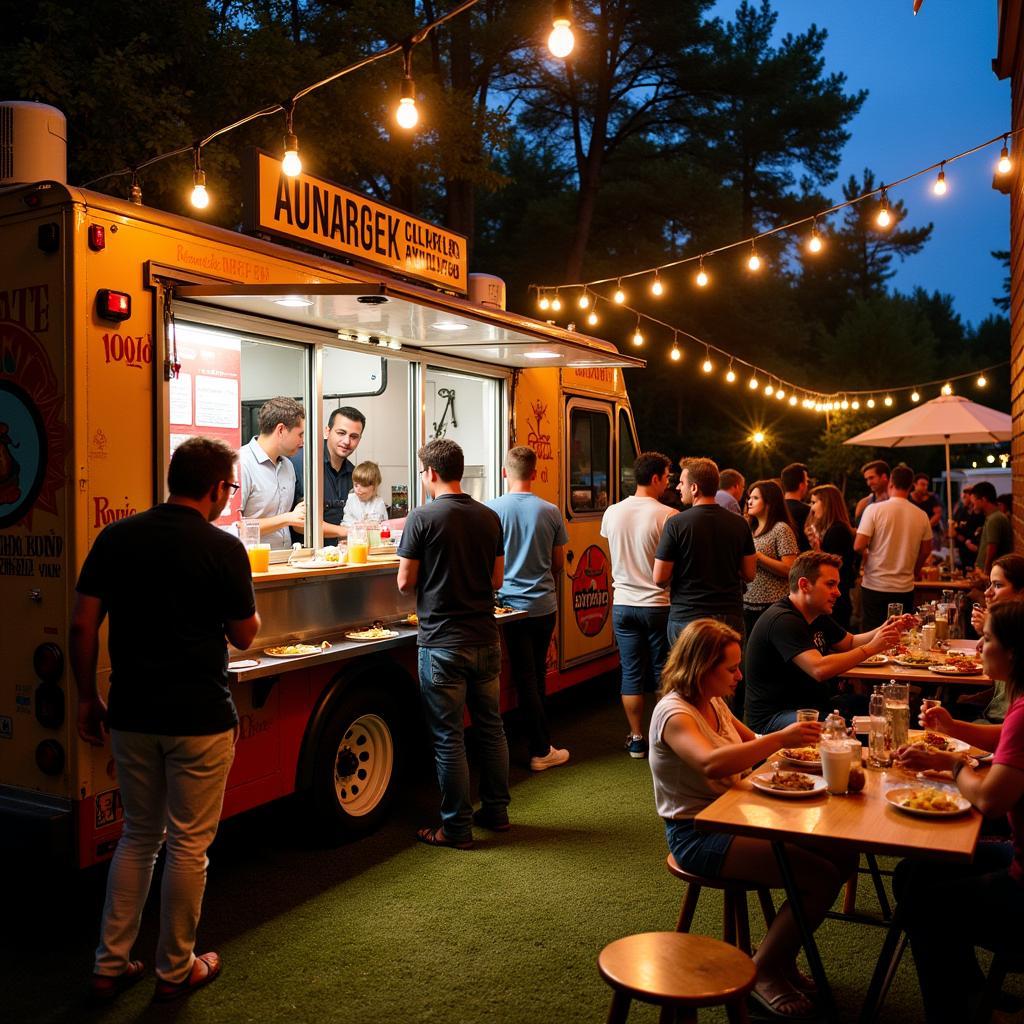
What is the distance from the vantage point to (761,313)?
26281 mm

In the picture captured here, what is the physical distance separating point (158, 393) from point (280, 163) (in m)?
1.69

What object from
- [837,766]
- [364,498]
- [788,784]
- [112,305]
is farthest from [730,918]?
[364,498]

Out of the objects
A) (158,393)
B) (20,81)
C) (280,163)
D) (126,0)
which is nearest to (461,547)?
(158,393)

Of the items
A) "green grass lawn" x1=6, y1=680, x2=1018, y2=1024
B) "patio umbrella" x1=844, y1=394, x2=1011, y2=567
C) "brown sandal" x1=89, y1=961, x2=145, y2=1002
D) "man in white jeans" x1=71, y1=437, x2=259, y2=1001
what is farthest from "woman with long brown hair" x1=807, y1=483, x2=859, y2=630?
"brown sandal" x1=89, y1=961, x2=145, y2=1002

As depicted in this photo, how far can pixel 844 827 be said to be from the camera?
2.80 m

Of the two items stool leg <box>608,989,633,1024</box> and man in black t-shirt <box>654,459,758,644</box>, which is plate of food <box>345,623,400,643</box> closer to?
man in black t-shirt <box>654,459,758,644</box>

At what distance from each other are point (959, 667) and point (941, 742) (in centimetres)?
176

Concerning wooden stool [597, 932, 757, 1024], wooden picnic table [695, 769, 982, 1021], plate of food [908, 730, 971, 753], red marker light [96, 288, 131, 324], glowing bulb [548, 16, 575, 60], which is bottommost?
wooden stool [597, 932, 757, 1024]

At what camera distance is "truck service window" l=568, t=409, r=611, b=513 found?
7.57 metres

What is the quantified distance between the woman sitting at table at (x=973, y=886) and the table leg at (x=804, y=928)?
0.92 ft

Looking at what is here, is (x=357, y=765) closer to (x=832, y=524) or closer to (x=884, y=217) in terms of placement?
(x=832, y=524)

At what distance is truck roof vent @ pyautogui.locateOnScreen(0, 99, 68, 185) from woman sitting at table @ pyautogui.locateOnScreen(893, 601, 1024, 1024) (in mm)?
3677

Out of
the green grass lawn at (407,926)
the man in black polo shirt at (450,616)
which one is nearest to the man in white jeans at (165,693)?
the green grass lawn at (407,926)

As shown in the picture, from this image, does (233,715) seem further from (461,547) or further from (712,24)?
(712,24)
